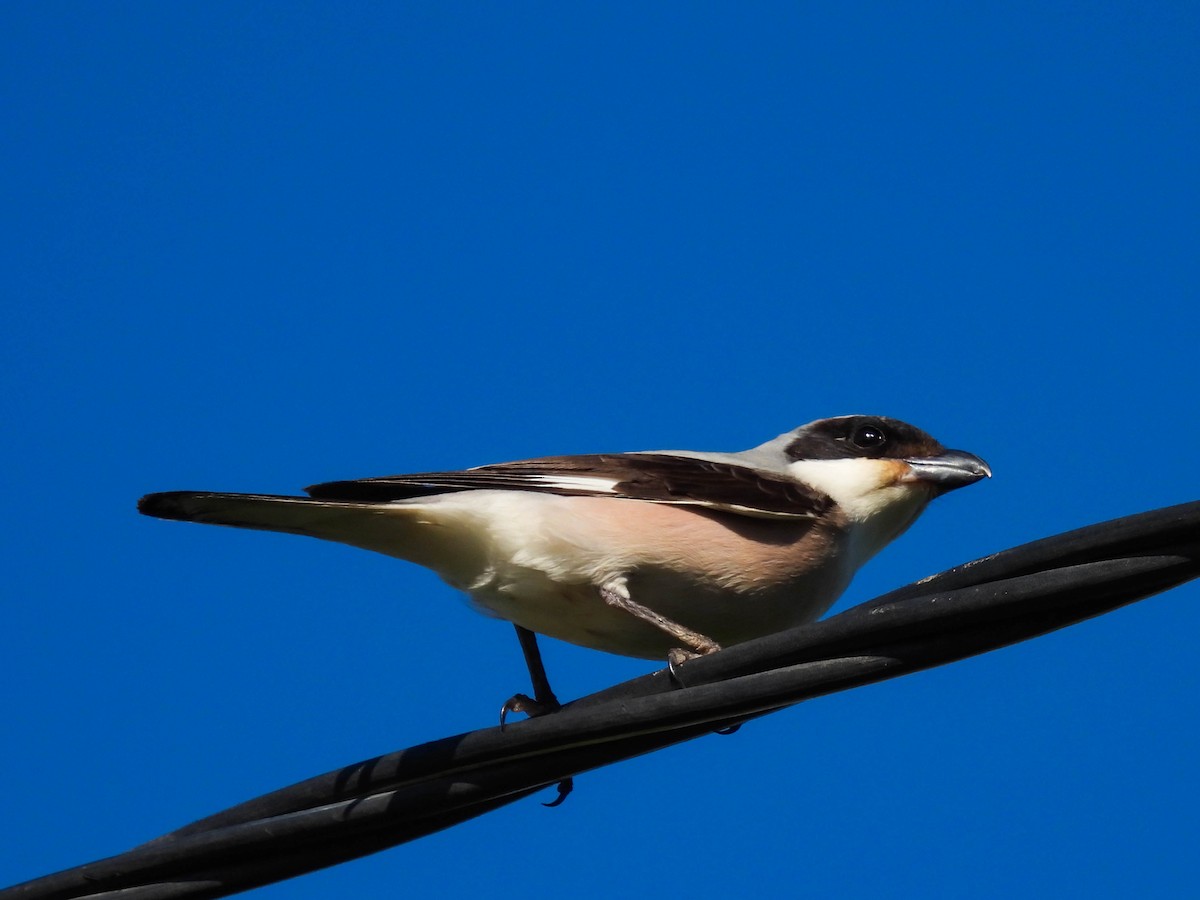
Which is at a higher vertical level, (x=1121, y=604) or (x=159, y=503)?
(x=159, y=503)

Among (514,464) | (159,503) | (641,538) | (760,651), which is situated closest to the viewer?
(760,651)

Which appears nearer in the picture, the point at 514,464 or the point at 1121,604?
the point at 1121,604

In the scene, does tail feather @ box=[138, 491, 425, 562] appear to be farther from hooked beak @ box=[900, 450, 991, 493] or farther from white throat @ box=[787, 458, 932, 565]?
hooked beak @ box=[900, 450, 991, 493]

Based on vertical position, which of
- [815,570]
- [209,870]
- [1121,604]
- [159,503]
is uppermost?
[159,503]

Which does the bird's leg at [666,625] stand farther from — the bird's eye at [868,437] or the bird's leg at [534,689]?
the bird's eye at [868,437]

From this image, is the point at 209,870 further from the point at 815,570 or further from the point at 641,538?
the point at 815,570

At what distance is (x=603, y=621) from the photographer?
447cm

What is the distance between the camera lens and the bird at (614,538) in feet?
14.4

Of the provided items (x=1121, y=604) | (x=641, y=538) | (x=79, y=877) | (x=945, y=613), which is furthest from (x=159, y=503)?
(x=1121, y=604)

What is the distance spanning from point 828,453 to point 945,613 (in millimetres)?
2669

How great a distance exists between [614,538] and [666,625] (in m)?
0.36

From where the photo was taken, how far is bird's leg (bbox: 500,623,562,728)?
193 inches

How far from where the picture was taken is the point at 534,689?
4.98 m

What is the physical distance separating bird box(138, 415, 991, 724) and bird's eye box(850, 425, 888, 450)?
1.47 feet
